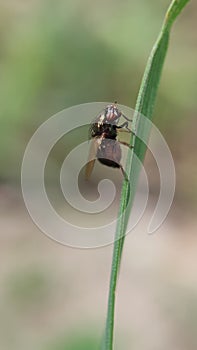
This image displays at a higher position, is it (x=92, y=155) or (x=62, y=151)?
(x=62, y=151)

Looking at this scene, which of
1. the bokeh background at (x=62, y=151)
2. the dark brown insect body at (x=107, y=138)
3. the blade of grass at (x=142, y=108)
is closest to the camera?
the blade of grass at (x=142, y=108)

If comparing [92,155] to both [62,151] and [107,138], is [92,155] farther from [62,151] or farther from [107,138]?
[62,151]

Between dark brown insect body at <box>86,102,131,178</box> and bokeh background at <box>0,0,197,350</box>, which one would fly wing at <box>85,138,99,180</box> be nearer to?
dark brown insect body at <box>86,102,131,178</box>

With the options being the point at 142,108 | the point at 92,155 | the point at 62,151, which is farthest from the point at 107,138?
the point at 62,151

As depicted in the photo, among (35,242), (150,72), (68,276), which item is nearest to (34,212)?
(35,242)

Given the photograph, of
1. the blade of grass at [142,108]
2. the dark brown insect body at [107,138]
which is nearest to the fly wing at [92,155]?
the dark brown insect body at [107,138]

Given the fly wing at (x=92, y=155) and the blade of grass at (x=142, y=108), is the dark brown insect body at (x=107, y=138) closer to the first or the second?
the fly wing at (x=92, y=155)

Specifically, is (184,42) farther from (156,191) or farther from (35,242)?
(35,242)
